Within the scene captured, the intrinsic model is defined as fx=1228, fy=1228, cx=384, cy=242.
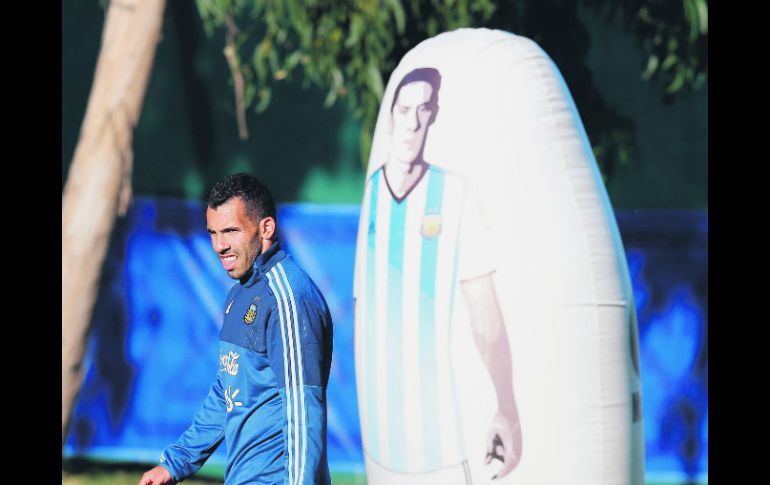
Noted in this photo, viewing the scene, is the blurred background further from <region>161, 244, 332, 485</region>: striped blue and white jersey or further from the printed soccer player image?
<region>161, 244, 332, 485</region>: striped blue and white jersey

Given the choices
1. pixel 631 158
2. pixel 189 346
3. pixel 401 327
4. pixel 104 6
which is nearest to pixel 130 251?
pixel 189 346

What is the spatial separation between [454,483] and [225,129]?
505 centimetres

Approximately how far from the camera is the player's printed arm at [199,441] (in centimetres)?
465

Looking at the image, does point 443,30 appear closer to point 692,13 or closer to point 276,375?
point 692,13

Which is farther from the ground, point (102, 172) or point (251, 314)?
point (102, 172)

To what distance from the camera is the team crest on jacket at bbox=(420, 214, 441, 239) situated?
4688 mm

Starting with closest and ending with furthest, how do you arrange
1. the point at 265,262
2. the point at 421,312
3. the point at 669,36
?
the point at 265,262
the point at 421,312
the point at 669,36

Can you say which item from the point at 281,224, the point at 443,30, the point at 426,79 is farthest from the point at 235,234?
the point at 281,224

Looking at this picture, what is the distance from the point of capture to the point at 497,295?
457 centimetres

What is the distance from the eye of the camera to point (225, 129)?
9.15 m

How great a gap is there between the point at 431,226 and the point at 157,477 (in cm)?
140

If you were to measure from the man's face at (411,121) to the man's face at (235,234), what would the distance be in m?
0.75

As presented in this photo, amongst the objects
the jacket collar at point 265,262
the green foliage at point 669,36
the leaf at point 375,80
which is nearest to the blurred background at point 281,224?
the green foliage at point 669,36

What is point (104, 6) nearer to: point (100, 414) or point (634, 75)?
point (100, 414)
